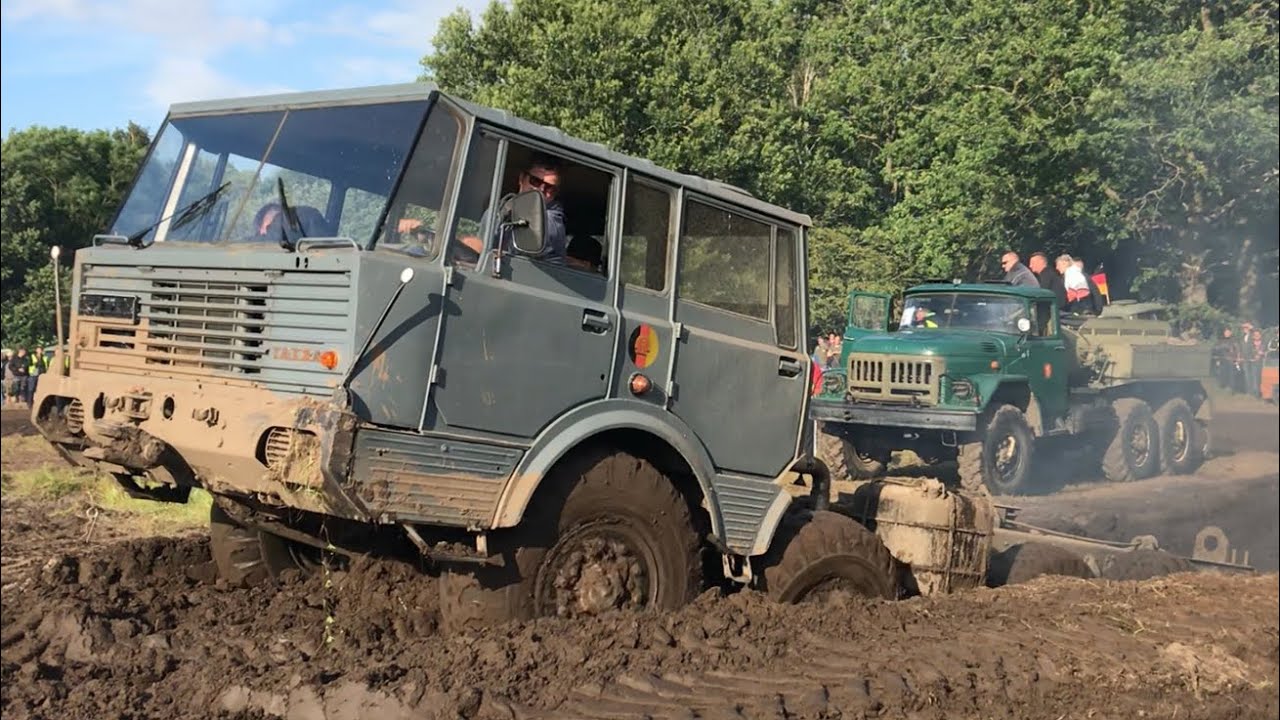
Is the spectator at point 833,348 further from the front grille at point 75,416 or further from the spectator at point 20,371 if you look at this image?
the spectator at point 20,371

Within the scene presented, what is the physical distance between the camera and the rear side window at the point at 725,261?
5930 millimetres

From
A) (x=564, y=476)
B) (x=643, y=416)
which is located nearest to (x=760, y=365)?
(x=643, y=416)

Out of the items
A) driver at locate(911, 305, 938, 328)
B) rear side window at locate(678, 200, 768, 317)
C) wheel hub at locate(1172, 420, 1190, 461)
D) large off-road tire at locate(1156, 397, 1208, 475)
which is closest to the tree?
driver at locate(911, 305, 938, 328)

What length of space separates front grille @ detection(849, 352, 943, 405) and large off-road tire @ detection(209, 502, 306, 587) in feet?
25.1

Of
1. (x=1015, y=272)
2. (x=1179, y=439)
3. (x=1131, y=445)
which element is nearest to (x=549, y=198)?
(x=1015, y=272)

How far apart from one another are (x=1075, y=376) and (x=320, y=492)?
10616mm

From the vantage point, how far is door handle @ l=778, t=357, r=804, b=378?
21.0 ft

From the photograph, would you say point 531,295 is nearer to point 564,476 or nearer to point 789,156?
point 564,476

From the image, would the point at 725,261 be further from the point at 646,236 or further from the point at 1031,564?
the point at 1031,564

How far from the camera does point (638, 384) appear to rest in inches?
214

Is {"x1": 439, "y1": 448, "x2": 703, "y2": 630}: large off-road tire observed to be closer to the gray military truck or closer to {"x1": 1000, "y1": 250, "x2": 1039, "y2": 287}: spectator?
the gray military truck

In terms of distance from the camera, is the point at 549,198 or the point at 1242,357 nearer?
the point at 549,198

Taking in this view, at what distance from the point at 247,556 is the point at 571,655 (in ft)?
8.01

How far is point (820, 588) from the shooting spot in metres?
6.41
